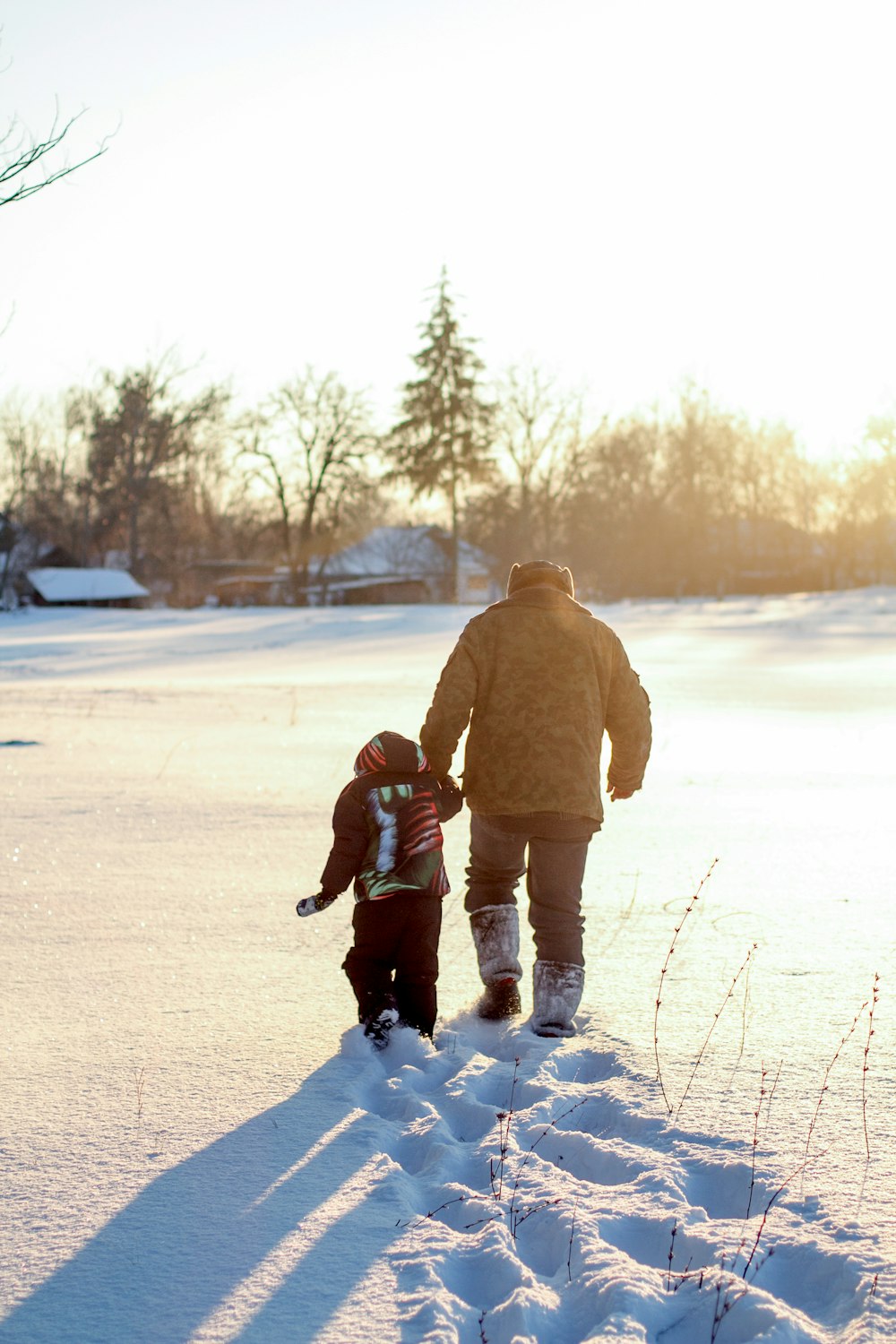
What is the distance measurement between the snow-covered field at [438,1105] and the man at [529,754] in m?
0.31

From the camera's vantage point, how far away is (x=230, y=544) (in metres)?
79.2

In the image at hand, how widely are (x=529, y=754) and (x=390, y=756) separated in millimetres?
498

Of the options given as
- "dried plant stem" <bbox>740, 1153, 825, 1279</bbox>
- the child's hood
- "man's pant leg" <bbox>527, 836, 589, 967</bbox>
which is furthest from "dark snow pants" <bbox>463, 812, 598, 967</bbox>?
"dried plant stem" <bbox>740, 1153, 825, 1279</bbox>

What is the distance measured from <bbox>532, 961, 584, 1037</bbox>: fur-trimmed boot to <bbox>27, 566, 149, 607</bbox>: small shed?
53.8 metres

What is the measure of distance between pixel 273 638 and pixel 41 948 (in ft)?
88.1

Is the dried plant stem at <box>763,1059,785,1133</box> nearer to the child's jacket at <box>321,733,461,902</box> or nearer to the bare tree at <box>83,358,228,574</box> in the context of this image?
the child's jacket at <box>321,733,461,902</box>

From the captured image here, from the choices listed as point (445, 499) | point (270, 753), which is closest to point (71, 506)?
point (445, 499)

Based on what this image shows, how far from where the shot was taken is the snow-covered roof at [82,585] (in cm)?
5438

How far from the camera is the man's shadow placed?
6.79 ft

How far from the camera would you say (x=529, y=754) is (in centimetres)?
381

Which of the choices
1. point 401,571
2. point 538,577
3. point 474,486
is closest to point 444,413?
point 474,486

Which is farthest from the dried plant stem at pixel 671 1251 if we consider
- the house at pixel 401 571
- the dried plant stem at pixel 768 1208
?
the house at pixel 401 571

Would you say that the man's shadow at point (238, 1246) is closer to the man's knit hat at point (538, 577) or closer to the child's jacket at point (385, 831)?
the child's jacket at point (385, 831)

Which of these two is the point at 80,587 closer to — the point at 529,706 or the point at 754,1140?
the point at 529,706
